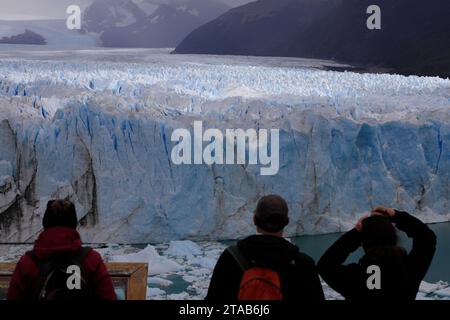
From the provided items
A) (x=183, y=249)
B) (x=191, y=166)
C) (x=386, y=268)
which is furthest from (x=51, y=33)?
(x=386, y=268)

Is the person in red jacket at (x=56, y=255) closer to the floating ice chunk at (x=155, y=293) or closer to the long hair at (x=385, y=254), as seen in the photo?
the long hair at (x=385, y=254)

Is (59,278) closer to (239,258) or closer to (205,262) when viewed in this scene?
(239,258)

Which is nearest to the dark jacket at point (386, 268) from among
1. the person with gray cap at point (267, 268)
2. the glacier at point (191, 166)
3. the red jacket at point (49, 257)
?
the person with gray cap at point (267, 268)

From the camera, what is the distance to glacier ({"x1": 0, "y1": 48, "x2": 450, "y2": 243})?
18.4ft

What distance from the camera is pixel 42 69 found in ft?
25.7

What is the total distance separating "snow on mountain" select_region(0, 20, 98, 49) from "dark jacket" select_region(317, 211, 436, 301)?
1001 cm

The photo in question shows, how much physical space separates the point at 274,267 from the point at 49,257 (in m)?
0.58

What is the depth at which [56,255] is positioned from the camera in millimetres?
1671

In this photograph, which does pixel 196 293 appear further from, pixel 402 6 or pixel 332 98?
pixel 402 6

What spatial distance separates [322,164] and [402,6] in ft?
15.7

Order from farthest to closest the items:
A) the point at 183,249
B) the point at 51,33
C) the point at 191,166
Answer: the point at 51,33, the point at 191,166, the point at 183,249

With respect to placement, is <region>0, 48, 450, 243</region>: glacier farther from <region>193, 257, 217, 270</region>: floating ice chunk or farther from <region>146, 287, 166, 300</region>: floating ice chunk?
<region>146, 287, 166, 300</region>: floating ice chunk

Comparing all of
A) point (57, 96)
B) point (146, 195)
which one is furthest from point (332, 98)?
point (57, 96)

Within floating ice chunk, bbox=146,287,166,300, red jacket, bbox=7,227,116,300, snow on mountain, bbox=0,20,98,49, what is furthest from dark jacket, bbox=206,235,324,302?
snow on mountain, bbox=0,20,98,49
